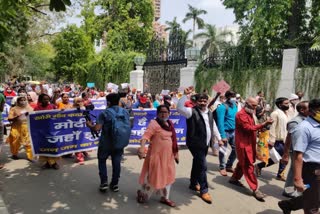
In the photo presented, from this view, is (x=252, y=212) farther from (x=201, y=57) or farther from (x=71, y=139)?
(x=201, y=57)

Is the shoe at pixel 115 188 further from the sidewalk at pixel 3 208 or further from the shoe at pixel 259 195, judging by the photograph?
the shoe at pixel 259 195

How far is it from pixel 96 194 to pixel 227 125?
3226mm

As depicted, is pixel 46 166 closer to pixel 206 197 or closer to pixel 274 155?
pixel 206 197

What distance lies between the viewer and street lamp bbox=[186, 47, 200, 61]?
1677 centimetres

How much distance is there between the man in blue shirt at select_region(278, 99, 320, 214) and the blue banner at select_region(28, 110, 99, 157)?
16.9 feet

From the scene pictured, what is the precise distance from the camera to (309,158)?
4016 millimetres

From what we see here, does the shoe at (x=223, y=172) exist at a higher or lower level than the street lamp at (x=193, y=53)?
lower

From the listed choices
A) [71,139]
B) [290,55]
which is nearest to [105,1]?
[290,55]

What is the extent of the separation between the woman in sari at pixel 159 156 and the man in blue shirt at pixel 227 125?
2.06 meters

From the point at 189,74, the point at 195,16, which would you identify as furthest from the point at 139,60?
the point at 195,16

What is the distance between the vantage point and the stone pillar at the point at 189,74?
17.0m

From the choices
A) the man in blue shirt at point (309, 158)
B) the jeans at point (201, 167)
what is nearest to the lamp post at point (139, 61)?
the jeans at point (201, 167)

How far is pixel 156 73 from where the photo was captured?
1984cm

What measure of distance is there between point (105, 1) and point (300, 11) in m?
19.3
